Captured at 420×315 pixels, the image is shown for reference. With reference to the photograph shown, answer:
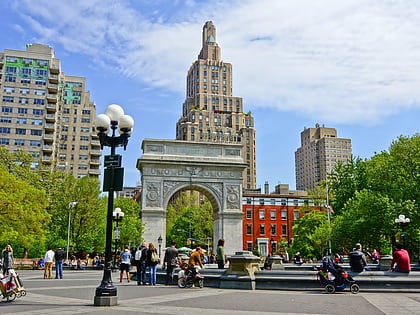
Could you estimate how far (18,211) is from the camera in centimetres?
3272

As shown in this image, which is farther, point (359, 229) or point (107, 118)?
point (359, 229)

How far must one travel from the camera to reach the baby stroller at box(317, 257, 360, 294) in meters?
13.9

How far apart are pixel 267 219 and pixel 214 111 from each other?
4779 cm

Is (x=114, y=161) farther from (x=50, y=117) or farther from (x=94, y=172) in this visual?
(x=94, y=172)

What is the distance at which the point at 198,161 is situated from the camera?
4197 cm

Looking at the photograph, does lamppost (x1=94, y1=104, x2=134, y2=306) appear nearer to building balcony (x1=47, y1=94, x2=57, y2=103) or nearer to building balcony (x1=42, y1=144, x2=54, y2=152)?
building balcony (x1=42, y1=144, x2=54, y2=152)

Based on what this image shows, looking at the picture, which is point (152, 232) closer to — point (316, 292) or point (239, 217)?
point (239, 217)

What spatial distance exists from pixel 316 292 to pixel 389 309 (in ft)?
14.8

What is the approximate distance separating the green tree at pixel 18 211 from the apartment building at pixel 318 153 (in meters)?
142

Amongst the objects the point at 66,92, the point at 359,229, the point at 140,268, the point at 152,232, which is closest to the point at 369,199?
the point at 359,229

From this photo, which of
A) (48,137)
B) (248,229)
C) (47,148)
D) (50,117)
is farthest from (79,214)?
(50,117)

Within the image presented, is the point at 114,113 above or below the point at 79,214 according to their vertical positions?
above

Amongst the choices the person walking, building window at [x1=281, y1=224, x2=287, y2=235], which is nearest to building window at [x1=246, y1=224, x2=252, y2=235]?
building window at [x1=281, y1=224, x2=287, y2=235]

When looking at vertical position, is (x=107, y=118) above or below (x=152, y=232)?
above
